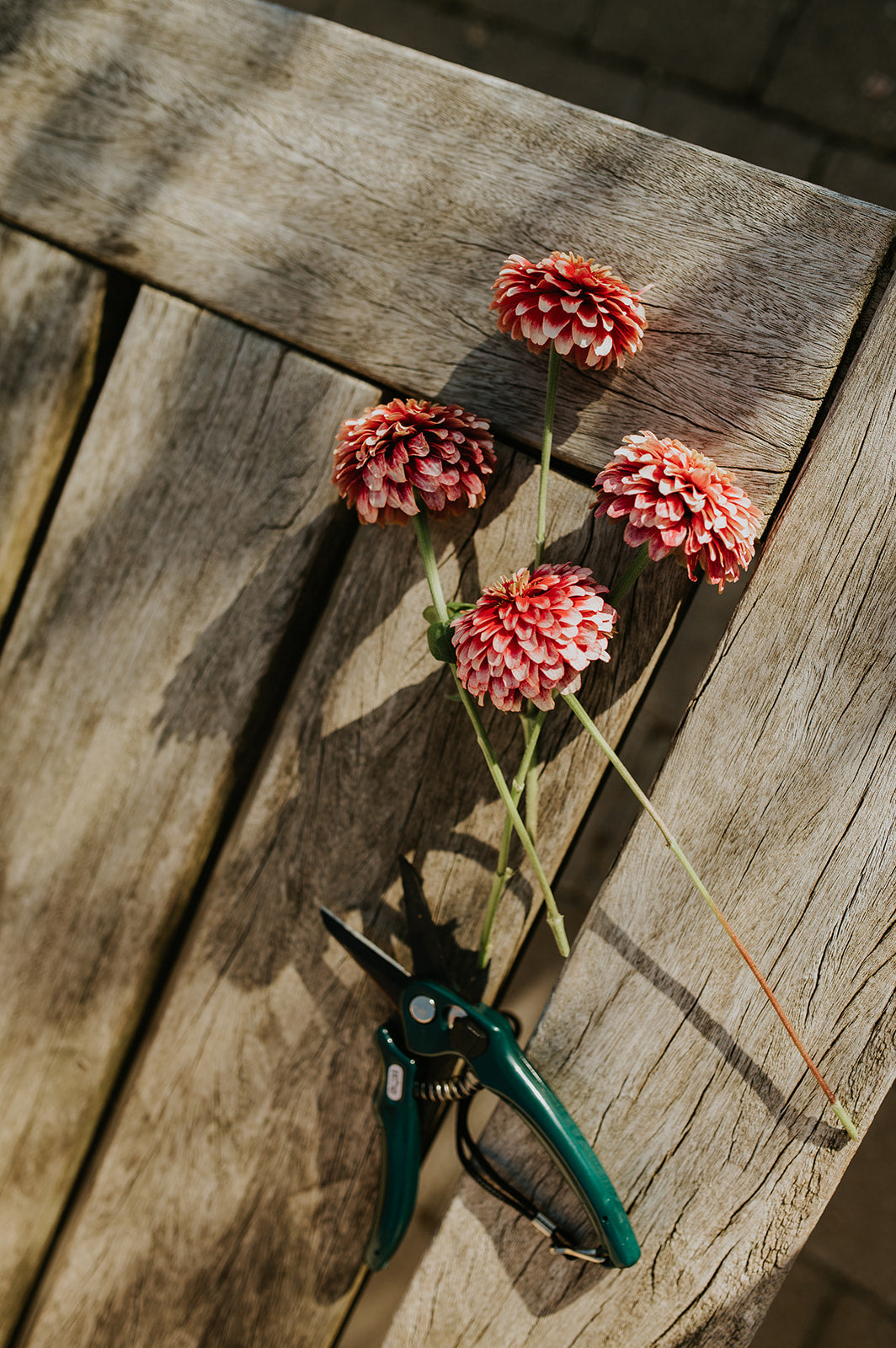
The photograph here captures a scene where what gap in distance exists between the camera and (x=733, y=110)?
137 centimetres

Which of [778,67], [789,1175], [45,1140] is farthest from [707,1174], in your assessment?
[778,67]

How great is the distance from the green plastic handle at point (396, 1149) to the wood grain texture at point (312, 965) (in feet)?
0.29

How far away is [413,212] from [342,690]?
0.52 m

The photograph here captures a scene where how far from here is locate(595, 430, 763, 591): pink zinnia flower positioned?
0.59m

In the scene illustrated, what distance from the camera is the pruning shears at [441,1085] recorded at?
68 cm

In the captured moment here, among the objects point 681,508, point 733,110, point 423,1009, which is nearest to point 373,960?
point 423,1009

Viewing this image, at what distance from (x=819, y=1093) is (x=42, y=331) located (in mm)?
1176

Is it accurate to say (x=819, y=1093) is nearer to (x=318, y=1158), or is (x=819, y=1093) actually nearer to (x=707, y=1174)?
(x=707, y=1174)

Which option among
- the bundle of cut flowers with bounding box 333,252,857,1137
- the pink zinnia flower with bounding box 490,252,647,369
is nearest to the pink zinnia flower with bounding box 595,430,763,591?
the bundle of cut flowers with bounding box 333,252,857,1137

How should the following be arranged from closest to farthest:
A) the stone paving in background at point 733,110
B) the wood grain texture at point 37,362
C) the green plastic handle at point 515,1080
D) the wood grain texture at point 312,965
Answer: the green plastic handle at point 515,1080
the wood grain texture at point 312,965
the wood grain texture at point 37,362
the stone paving in background at point 733,110

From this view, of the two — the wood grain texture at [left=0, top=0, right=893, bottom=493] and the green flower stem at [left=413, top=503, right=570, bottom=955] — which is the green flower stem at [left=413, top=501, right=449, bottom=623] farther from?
the wood grain texture at [left=0, top=0, right=893, bottom=493]

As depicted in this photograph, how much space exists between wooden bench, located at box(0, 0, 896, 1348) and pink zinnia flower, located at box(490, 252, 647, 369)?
14 centimetres

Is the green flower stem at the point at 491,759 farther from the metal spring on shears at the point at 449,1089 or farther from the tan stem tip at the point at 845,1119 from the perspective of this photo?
the tan stem tip at the point at 845,1119

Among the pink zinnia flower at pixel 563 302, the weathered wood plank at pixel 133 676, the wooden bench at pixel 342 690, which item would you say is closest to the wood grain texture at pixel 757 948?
the wooden bench at pixel 342 690
